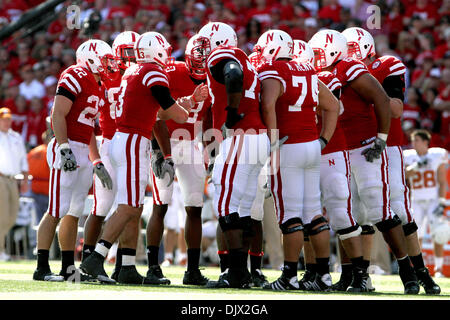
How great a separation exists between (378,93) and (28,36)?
11.4m

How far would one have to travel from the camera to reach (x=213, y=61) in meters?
6.50

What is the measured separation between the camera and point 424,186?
11383mm

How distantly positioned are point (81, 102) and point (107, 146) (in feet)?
1.55

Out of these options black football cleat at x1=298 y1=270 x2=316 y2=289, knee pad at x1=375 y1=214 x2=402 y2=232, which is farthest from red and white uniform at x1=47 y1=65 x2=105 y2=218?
knee pad at x1=375 y1=214 x2=402 y2=232

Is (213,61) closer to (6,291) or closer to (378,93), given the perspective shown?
(378,93)

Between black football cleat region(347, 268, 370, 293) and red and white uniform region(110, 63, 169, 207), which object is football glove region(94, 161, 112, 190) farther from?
black football cleat region(347, 268, 370, 293)

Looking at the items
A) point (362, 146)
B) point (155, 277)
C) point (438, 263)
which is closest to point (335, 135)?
point (362, 146)

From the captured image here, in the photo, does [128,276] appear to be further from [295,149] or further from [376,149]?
[376,149]

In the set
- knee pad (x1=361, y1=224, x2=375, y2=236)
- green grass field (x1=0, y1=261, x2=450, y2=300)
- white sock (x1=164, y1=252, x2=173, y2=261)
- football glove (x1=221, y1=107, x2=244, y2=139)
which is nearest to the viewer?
green grass field (x1=0, y1=261, x2=450, y2=300)

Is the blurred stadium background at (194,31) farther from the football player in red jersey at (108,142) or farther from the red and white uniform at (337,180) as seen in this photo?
the red and white uniform at (337,180)

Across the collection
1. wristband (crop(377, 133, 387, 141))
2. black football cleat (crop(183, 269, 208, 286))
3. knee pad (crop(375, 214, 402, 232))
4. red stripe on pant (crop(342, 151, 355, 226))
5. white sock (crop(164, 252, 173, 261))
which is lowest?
black football cleat (crop(183, 269, 208, 286))

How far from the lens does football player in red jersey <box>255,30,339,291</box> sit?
659 cm
